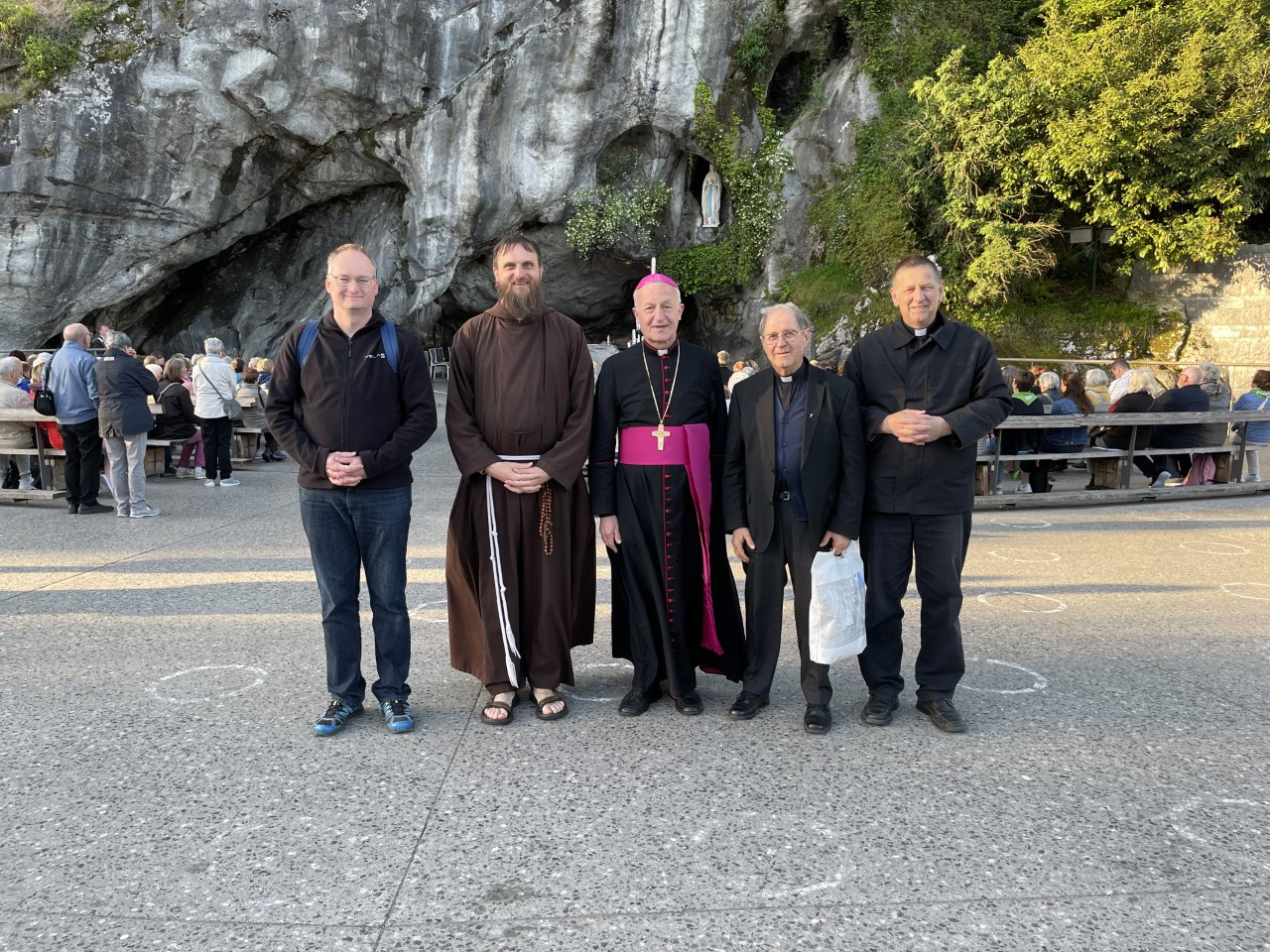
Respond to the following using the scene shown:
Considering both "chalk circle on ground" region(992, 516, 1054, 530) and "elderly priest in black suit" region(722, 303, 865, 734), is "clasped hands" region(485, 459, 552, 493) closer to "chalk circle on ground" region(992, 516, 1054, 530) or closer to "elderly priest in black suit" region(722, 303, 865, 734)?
"elderly priest in black suit" region(722, 303, 865, 734)

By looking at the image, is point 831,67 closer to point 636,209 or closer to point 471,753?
point 636,209

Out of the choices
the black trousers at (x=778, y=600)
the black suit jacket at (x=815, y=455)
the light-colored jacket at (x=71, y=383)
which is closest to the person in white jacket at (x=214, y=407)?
the light-colored jacket at (x=71, y=383)

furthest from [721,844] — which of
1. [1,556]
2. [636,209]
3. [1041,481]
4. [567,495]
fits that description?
[636,209]

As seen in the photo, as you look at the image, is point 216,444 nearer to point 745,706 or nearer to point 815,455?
point 745,706

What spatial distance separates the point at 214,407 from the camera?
10.7 m

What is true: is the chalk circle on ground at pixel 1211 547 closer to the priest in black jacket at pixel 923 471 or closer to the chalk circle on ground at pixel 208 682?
the priest in black jacket at pixel 923 471

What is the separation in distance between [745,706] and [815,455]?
120 cm

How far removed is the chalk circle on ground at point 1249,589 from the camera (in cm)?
605

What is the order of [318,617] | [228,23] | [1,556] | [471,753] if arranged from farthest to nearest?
[228,23] < [1,556] < [318,617] < [471,753]

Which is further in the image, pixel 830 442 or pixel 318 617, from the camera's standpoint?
pixel 318 617

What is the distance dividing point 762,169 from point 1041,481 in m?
16.7

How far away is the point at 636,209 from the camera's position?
25.0 meters

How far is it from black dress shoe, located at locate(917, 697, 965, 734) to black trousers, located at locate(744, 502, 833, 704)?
17.9 inches

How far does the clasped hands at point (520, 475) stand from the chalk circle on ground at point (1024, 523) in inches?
249
